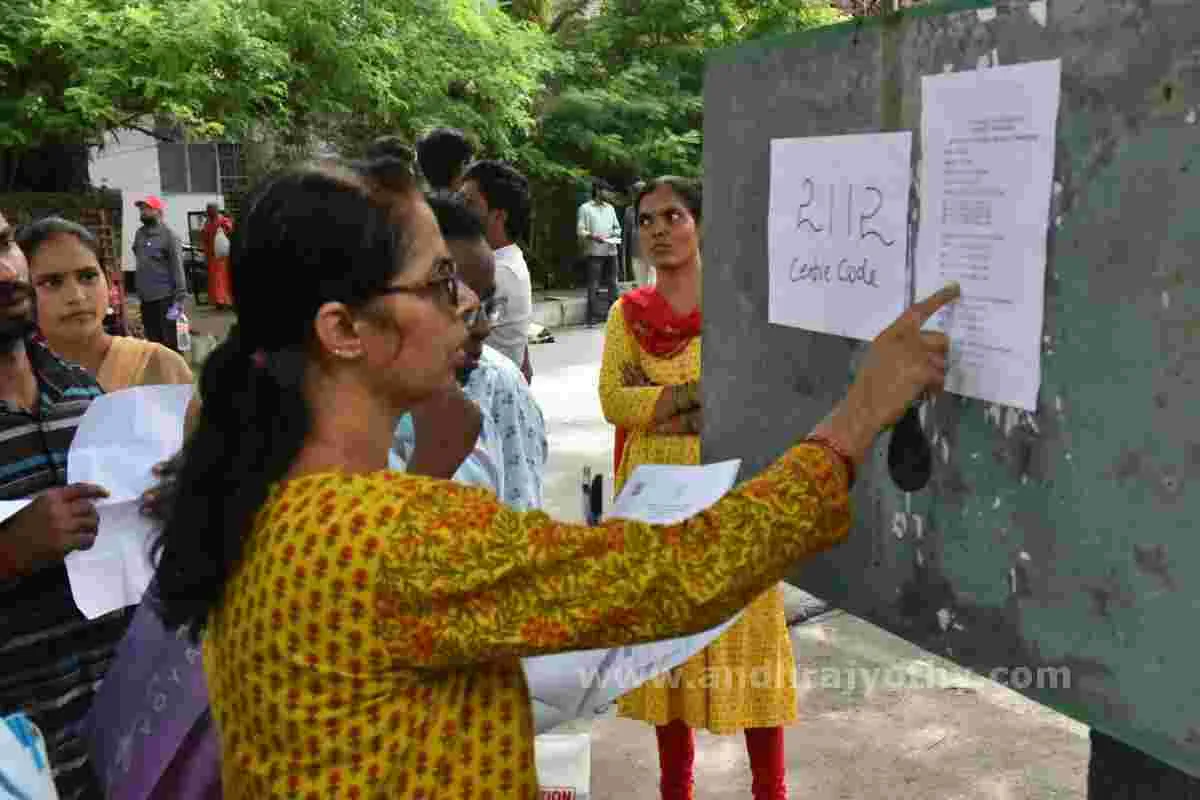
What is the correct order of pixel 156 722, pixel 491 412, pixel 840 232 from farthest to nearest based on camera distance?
pixel 491 412, pixel 156 722, pixel 840 232

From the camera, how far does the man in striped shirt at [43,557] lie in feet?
6.02

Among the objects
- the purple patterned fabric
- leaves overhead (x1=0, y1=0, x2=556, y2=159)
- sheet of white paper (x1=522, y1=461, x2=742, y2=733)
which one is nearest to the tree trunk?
leaves overhead (x1=0, y1=0, x2=556, y2=159)

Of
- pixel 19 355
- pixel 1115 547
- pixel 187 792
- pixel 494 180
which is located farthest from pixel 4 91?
pixel 1115 547

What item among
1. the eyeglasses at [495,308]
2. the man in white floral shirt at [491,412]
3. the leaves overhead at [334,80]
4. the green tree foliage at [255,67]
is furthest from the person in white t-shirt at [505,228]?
the green tree foliage at [255,67]

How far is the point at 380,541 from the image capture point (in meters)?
1.08

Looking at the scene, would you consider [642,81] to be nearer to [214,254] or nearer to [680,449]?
[214,254]

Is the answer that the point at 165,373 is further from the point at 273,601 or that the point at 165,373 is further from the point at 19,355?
the point at 273,601

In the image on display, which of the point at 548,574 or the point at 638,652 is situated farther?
the point at 638,652

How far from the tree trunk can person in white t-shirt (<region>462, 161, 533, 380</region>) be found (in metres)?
10.8

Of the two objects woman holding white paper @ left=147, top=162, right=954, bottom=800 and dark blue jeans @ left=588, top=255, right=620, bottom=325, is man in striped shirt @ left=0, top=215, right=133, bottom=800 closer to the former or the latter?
woman holding white paper @ left=147, top=162, right=954, bottom=800

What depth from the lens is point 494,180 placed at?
3482 mm

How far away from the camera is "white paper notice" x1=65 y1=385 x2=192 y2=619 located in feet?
6.14

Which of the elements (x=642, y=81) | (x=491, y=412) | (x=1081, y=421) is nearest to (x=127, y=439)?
(x=491, y=412)

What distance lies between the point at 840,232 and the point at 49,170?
14138mm
